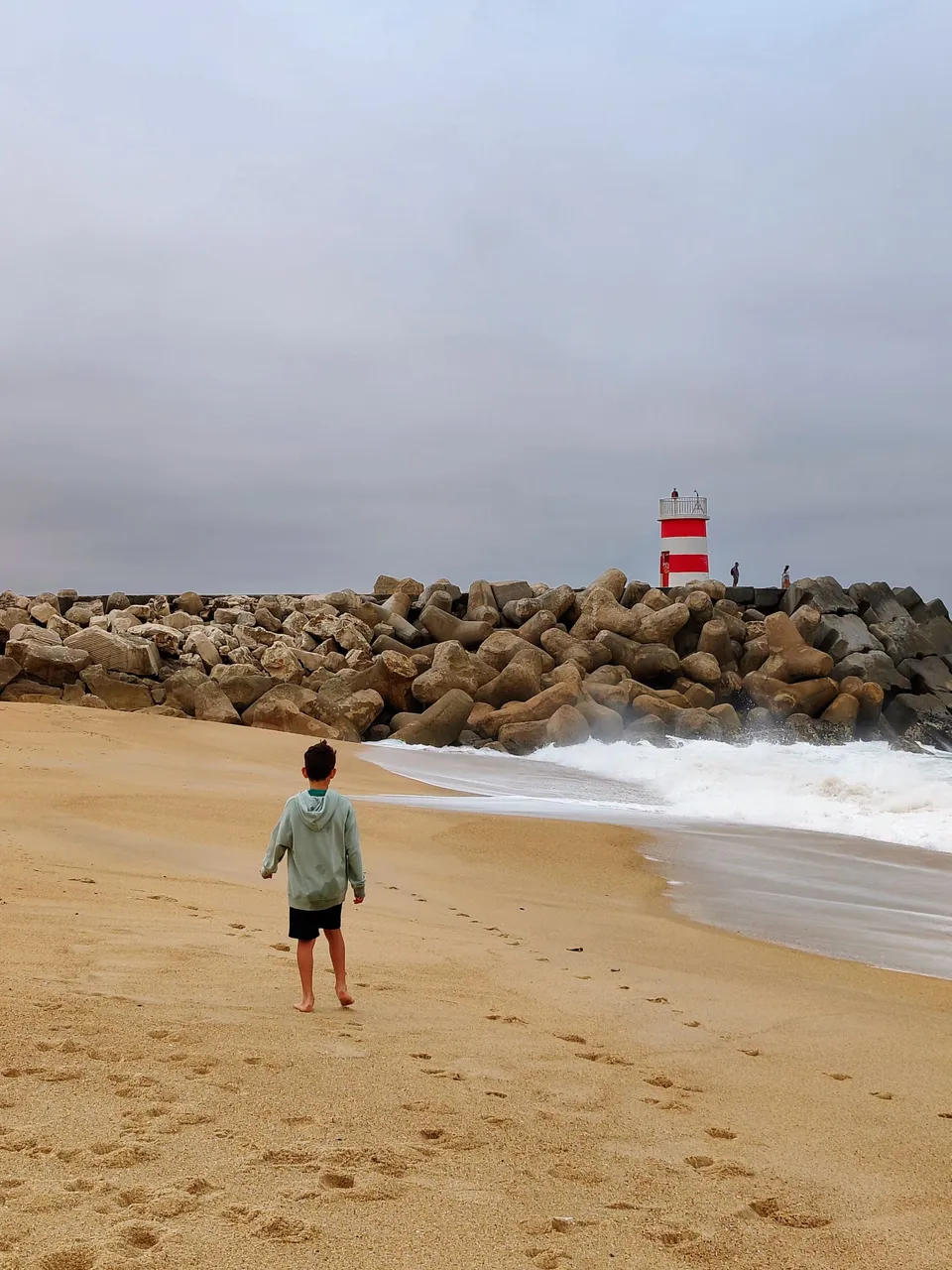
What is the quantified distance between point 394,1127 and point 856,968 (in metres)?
3.90

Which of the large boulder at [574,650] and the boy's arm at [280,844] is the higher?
the large boulder at [574,650]

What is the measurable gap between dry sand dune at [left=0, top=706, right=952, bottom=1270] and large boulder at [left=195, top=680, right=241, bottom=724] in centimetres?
929

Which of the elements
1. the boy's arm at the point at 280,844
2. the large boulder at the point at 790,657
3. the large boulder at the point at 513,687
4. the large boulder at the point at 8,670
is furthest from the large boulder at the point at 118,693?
the boy's arm at the point at 280,844

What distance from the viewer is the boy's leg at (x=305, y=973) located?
4.33m

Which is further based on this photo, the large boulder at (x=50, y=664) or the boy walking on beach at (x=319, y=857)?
the large boulder at (x=50, y=664)

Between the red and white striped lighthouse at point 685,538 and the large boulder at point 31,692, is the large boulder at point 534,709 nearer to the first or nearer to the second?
the large boulder at point 31,692

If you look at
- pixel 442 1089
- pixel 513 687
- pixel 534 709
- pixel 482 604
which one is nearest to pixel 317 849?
pixel 442 1089

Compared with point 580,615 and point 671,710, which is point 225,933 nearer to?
point 671,710

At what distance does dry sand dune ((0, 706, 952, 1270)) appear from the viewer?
8.48ft

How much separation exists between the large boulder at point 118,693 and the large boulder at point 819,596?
1384 cm

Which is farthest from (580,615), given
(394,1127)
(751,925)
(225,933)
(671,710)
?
(394,1127)

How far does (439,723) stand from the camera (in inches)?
670

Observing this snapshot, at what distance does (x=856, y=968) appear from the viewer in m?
6.24

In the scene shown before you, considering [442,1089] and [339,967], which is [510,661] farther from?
[442,1089]
